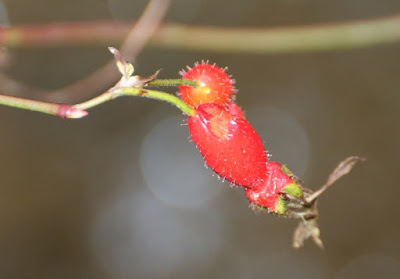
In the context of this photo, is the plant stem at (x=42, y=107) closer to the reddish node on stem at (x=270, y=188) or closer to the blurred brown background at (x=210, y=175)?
the reddish node on stem at (x=270, y=188)

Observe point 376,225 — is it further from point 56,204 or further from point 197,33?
point 197,33

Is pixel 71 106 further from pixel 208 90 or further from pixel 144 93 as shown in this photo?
pixel 208 90

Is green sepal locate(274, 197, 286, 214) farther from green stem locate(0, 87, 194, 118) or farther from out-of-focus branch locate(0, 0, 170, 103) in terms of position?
out-of-focus branch locate(0, 0, 170, 103)

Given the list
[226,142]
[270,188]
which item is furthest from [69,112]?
[270,188]

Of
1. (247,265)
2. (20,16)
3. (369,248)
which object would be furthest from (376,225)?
(20,16)

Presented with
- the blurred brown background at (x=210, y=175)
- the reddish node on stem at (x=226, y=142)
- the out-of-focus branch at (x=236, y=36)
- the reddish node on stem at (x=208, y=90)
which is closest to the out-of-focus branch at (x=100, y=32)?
the out-of-focus branch at (x=236, y=36)
